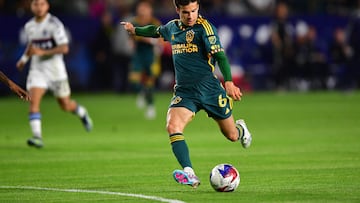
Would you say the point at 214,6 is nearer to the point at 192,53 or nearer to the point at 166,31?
the point at 166,31


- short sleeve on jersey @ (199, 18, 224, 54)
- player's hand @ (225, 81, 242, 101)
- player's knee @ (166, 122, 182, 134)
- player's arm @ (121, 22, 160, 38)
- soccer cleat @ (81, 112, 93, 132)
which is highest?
short sleeve on jersey @ (199, 18, 224, 54)

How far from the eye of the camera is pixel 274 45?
3431 cm

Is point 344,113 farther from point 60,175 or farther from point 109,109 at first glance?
point 60,175

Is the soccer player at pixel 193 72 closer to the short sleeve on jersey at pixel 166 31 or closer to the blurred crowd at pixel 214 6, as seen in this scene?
the short sleeve on jersey at pixel 166 31

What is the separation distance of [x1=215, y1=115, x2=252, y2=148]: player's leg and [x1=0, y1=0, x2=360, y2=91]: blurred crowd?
20287 millimetres

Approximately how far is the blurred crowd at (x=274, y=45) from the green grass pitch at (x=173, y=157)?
750 centimetres

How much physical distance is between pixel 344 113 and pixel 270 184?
12993 millimetres

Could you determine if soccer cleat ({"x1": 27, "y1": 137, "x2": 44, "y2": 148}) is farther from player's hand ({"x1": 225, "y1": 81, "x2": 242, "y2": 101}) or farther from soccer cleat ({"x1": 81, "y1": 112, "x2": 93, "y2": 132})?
player's hand ({"x1": 225, "y1": 81, "x2": 242, "y2": 101})

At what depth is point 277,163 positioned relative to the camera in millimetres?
13734

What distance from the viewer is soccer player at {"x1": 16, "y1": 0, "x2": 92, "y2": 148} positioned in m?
16.8

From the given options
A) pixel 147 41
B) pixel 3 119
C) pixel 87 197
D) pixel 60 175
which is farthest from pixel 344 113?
pixel 87 197

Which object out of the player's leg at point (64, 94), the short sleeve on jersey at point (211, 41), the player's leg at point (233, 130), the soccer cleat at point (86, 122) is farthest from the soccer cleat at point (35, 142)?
the short sleeve on jersey at point (211, 41)

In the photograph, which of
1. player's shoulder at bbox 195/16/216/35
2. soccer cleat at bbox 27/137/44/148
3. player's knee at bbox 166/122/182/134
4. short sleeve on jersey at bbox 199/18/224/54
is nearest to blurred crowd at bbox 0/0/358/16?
soccer cleat at bbox 27/137/44/148

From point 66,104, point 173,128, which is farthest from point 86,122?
point 173,128
